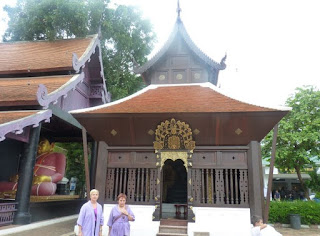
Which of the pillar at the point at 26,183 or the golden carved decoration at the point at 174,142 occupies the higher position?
the golden carved decoration at the point at 174,142

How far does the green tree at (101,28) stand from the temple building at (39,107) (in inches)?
118

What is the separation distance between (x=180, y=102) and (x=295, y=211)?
934cm

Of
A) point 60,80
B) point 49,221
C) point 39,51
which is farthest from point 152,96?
point 39,51

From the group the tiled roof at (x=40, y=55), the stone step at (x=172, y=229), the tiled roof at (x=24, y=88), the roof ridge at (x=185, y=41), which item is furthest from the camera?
the tiled roof at (x=40, y=55)

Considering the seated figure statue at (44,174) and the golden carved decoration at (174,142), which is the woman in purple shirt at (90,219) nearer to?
the golden carved decoration at (174,142)

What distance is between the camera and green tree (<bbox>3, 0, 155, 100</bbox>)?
1675 cm

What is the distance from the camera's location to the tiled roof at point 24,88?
29.7ft

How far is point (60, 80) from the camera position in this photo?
36.1 ft

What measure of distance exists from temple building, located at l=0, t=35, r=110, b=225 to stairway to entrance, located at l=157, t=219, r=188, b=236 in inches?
182

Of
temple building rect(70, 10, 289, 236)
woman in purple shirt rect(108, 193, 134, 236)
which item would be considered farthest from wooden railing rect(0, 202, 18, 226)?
woman in purple shirt rect(108, 193, 134, 236)

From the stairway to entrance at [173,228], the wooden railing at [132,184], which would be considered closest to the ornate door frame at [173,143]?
the wooden railing at [132,184]

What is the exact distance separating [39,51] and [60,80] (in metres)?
3.62

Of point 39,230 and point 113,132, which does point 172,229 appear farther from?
point 39,230

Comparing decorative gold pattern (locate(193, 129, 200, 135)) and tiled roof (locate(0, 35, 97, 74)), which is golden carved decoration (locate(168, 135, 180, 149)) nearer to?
decorative gold pattern (locate(193, 129, 200, 135))
